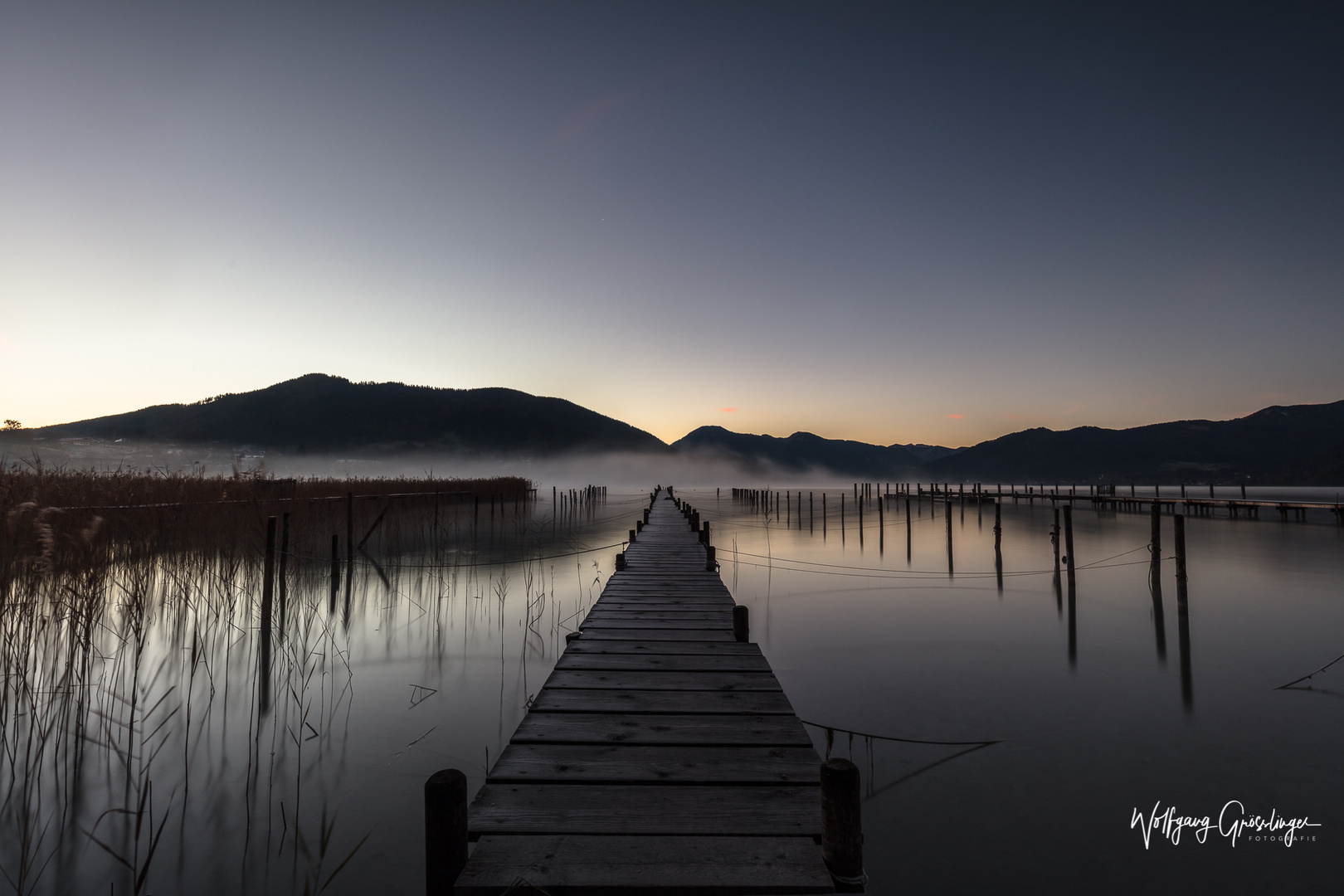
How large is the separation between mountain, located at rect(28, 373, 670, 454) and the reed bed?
153 meters

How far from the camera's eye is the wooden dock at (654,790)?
8.80ft

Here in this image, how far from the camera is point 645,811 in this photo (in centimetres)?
315

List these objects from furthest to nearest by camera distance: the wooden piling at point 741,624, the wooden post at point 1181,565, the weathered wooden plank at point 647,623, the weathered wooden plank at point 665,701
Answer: the wooden post at point 1181,565
the weathered wooden plank at point 647,623
the wooden piling at point 741,624
the weathered wooden plank at point 665,701

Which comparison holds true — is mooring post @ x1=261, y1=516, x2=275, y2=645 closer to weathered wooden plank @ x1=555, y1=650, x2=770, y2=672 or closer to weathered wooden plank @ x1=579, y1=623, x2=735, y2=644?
weathered wooden plank @ x1=579, y1=623, x2=735, y2=644

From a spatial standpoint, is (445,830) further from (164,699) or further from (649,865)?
(164,699)

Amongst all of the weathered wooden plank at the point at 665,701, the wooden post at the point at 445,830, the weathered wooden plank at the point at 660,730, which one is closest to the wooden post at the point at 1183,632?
the weathered wooden plank at the point at 665,701

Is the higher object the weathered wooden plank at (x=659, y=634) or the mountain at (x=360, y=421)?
the mountain at (x=360, y=421)

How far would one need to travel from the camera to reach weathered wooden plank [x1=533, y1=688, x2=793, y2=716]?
462 centimetres

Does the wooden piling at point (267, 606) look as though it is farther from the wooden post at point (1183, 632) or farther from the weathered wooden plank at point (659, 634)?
the wooden post at point (1183, 632)

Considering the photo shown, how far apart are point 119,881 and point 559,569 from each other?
13.1m

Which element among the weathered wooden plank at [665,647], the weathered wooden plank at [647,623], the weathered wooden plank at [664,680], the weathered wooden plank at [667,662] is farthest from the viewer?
the weathered wooden plank at [647,623]

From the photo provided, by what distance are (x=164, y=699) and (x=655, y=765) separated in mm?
5157

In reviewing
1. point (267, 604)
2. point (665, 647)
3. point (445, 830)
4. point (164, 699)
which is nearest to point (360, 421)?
point (267, 604)

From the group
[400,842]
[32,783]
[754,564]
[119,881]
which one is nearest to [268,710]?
[32,783]
